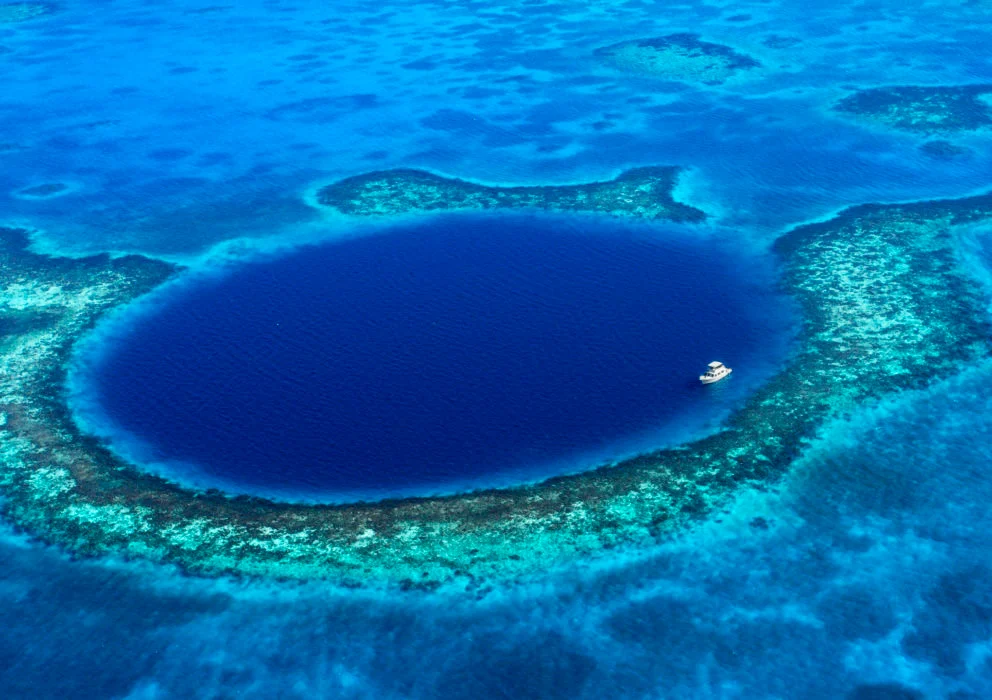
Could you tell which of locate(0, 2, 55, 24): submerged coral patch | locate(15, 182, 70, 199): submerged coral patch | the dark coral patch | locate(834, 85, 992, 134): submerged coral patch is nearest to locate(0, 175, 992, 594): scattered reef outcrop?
the dark coral patch

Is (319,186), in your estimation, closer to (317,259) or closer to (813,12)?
(317,259)

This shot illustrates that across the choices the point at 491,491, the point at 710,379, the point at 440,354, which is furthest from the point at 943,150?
the point at 491,491

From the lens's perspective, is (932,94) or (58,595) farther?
(932,94)

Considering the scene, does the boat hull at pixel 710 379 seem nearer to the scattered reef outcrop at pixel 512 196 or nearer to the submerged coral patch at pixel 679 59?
the scattered reef outcrop at pixel 512 196

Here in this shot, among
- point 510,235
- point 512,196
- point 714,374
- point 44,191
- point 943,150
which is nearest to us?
point 714,374

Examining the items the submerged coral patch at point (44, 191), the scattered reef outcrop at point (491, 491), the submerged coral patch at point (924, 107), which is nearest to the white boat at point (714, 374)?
the scattered reef outcrop at point (491, 491)

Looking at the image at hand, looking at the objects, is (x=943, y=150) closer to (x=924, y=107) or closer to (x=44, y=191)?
(x=924, y=107)

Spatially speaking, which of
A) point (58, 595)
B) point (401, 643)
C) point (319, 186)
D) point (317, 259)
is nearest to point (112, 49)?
point (319, 186)
